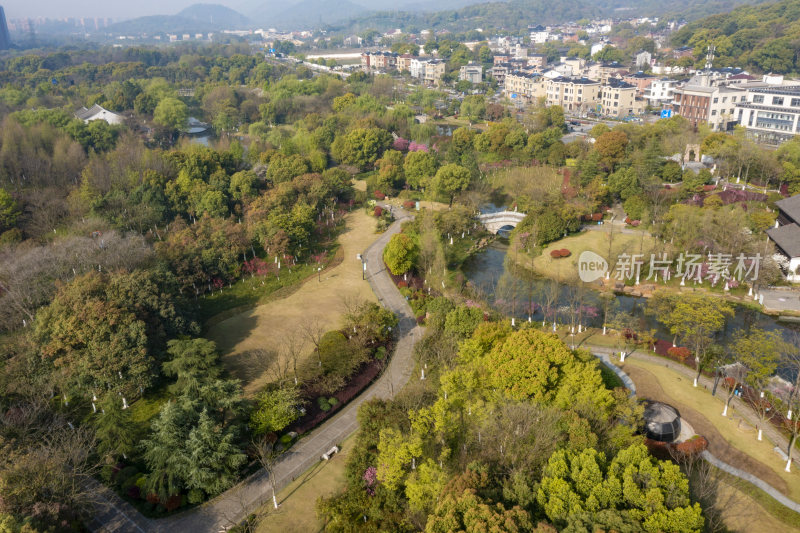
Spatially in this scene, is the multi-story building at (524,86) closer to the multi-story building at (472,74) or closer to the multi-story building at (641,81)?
the multi-story building at (472,74)

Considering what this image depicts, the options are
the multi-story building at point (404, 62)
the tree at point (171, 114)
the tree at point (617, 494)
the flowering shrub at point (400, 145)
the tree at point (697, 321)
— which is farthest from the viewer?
the multi-story building at point (404, 62)

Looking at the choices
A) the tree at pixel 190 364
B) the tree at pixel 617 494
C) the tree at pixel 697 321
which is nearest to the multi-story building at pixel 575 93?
the tree at pixel 697 321

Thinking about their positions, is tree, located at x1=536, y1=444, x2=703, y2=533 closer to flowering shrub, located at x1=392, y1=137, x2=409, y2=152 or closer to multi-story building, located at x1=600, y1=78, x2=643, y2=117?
flowering shrub, located at x1=392, y1=137, x2=409, y2=152

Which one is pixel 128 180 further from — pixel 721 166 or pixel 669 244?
pixel 721 166

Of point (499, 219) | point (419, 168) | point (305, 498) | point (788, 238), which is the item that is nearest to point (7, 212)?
point (419, 168)

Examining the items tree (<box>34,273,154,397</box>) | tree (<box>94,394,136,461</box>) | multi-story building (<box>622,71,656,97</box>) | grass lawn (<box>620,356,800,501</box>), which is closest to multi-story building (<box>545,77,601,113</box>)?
multi-story building (<box>622,71,656,97</box>)

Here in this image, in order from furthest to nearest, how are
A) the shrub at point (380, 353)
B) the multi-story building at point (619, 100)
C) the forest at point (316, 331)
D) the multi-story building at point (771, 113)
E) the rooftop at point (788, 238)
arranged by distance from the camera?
the multi-story building at point (619, 100), the multi-story building at point (771, 113), the rooftop at point (788, 238), the shrub at point (380, 353), the forest at point (316, 331)

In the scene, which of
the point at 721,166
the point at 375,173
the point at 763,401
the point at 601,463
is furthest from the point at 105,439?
the point at 721,166
